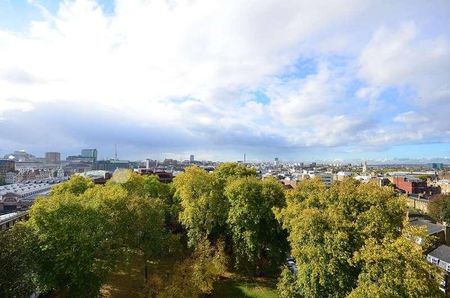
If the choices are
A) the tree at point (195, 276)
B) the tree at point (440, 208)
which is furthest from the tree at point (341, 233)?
the tree at point (440, 208)

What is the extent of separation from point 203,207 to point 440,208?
1848 inches

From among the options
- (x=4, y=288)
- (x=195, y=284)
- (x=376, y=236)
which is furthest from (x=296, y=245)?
(x=4, y=288)

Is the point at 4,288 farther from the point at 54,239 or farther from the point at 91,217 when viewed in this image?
the point at 91,217

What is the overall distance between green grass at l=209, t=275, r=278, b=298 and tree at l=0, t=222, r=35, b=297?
14.4 m

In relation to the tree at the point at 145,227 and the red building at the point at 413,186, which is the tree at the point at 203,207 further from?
the red building at the point at 413,186

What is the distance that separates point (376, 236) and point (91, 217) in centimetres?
1909

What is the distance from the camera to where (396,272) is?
1703cm

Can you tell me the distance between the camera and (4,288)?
62.0ft

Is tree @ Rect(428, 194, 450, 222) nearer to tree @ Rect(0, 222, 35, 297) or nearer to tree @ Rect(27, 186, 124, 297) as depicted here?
tree @ Rect(27, 186, 124, 297)

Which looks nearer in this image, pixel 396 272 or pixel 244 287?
pixel 396 272

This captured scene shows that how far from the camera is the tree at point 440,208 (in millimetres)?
57684

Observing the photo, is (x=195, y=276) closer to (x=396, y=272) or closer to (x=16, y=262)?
(x=16, y=262)

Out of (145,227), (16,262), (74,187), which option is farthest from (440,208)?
(16,262)

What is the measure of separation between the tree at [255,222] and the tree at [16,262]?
1687 centimetres
